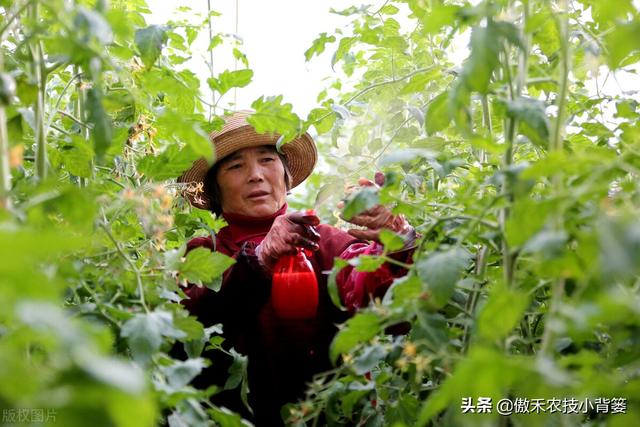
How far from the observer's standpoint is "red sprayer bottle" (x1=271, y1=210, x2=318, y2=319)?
1561mm

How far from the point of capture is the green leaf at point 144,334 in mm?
862

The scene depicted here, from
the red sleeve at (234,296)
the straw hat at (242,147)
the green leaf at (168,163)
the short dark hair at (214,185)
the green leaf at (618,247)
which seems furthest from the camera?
the short dark hair at (214,185)

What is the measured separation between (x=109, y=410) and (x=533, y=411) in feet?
1.77

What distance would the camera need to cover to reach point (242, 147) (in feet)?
6.43

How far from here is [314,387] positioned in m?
1.09

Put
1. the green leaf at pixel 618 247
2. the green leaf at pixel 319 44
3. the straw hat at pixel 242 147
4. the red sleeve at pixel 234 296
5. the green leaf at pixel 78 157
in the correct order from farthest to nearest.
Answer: the straw hat at pixel 242 147, the red sleeve at pixel 234 296, the green leaf at pixel 319 44, the green leaf at pixel 78 157, the green leaf at pixel 618 247

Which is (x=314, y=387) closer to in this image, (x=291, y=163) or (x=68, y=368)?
(x=68, y=368)

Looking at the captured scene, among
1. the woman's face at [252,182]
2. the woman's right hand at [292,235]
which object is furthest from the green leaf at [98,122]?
the woman's face at [252,182]

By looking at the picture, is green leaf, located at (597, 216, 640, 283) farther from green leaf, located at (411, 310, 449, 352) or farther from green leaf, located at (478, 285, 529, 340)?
green leaf, located at (411, 310, 449, 352)

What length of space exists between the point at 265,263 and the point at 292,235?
0.47 feet

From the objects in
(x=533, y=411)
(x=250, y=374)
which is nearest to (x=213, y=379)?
(x=250, y=374)

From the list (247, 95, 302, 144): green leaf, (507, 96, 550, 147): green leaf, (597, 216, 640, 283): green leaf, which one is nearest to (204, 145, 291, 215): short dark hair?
(247, 95, 302, 144): green leaf

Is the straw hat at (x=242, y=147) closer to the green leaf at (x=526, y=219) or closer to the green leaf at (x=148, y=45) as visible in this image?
the green leaf at (x=148, y=45)

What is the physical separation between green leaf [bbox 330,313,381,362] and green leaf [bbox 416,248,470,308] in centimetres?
9
